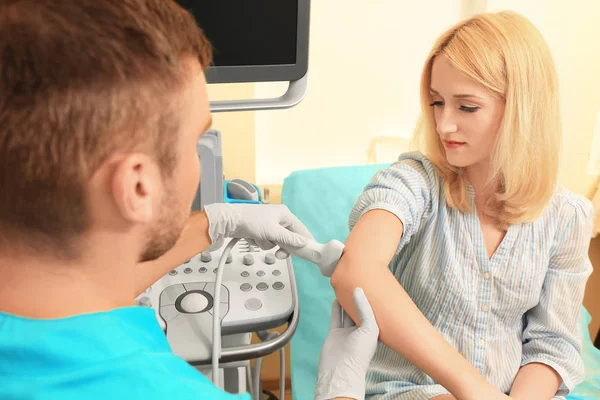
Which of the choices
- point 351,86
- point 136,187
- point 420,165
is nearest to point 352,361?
point 420,165

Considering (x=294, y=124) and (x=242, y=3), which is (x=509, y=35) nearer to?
(x=242, y=3)

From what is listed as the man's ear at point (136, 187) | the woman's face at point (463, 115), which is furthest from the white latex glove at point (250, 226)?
the man's ear at point (136, 187)

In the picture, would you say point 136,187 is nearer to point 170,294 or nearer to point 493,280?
point 170,294

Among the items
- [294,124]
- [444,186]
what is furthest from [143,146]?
[294,124]

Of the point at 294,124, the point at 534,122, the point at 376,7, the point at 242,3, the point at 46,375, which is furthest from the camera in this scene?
the point at 294,124

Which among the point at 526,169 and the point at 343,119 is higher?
the point at 526,169

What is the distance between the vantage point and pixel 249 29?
3.14 feet

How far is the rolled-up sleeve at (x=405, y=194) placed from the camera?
107 cm

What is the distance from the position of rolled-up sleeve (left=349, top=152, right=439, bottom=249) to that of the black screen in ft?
1.09

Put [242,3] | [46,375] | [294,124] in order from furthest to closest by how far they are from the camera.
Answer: [294,124], [242,3], [46,375]

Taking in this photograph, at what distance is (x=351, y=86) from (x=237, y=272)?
1.06 m

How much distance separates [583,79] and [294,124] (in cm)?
109

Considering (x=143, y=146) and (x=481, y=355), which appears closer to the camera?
(x=143, y=146)

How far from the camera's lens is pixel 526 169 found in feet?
3.59
